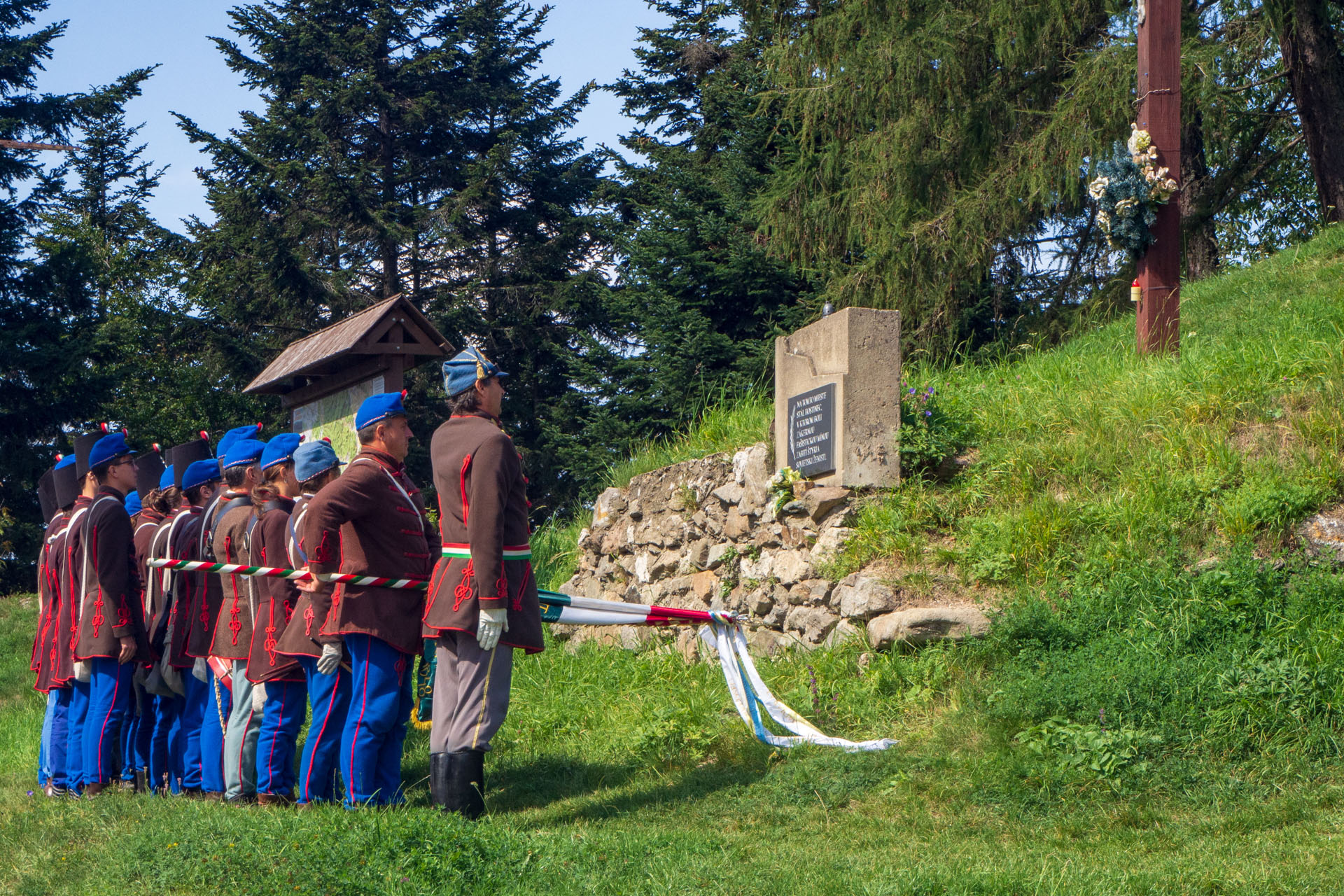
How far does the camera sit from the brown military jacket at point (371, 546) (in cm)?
573

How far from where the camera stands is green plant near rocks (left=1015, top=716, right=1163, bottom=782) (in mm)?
5145

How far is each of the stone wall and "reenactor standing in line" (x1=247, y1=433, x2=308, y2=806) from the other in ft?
9.42

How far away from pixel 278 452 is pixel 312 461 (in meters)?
0.62

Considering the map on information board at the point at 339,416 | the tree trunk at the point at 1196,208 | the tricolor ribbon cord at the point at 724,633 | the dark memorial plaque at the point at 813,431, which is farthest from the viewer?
the tree trunk at the point at 1196,208

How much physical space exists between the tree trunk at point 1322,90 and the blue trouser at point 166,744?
12429mm

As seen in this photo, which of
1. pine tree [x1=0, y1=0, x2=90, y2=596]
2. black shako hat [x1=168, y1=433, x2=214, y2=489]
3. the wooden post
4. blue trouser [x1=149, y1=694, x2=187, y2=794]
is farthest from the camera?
pine tree [x1=0, y1=0, x2=90, y2=596]

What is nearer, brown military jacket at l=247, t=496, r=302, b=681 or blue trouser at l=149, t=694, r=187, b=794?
brown military jacket at l=247, t=496, r=302, b=681

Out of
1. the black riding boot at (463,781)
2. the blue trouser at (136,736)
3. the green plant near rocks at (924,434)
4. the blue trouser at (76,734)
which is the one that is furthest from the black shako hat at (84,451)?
the green plant near rocks at (924,434)

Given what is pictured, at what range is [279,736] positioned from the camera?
6305 millimetres

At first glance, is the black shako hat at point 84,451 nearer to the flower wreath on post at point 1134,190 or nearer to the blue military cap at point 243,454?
the blue military cap at point 243,454

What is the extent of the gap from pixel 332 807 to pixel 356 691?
1.88ft

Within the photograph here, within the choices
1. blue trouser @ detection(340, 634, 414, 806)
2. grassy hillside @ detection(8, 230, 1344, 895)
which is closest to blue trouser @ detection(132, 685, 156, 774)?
grassy hillside @ detection(8, 230, 1344, 895)

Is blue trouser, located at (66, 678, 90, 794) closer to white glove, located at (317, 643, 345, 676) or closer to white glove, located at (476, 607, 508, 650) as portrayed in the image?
white glove, located at (317, 643, 345, 676)

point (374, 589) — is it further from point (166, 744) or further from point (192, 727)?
point (166, 744)
